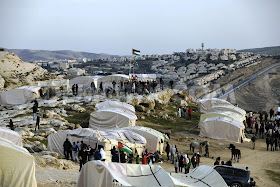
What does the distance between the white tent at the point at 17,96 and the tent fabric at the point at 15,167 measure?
2484cm

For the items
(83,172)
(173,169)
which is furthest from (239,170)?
(83,172)

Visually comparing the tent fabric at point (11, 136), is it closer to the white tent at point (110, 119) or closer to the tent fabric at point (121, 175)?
the tent fabric at point (121, 175)

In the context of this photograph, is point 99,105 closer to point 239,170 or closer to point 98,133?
point 98,133

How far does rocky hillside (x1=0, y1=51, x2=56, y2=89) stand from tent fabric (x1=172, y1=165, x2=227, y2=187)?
31.6 m

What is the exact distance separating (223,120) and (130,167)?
19.7 metres

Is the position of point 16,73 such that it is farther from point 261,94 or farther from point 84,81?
point 261,94

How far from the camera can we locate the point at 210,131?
3098 centimetres

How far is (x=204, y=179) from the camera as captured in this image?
13.4m

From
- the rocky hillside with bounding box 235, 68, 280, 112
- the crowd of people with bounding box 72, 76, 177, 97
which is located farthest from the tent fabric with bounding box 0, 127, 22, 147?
the rocky hillside with bounding box 235, 68, 280, 112

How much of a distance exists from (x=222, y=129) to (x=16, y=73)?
25619 mm

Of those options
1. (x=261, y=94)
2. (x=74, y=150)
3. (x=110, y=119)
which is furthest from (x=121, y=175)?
(x=261, y=94)

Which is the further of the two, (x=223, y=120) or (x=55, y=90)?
(x=55, y=90)

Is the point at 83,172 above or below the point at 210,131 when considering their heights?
above

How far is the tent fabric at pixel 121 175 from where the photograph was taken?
11.5m
